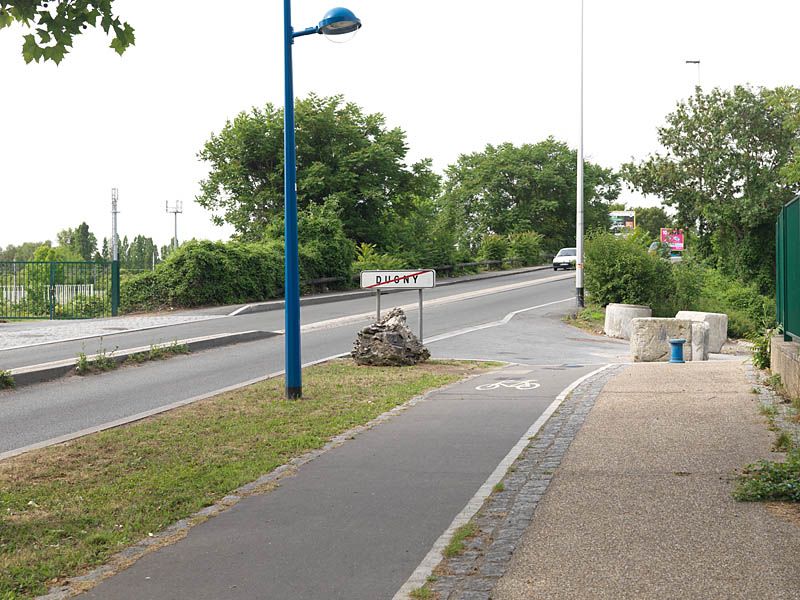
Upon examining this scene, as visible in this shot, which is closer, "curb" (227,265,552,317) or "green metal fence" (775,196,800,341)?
"green metal fence" (775,196,800,341)

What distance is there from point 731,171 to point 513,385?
96.4 feet

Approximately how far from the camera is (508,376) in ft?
47.6

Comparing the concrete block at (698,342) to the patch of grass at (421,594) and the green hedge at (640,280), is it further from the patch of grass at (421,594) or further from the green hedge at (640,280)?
the patch of grass at (421,594)

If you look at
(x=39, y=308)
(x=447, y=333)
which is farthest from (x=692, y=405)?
(x=39, y=308)

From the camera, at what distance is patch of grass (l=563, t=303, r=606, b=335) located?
84.3ft

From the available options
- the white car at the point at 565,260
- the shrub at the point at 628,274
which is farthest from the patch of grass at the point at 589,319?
the white car at the point at 565,260

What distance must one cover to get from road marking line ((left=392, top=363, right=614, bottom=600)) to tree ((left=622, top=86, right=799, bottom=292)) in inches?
1231

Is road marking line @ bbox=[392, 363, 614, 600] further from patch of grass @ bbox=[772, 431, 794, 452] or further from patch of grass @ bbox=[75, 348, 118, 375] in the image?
patch of grass @ bbox=[75, 348, 118, 375]

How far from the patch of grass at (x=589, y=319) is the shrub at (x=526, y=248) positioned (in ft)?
106

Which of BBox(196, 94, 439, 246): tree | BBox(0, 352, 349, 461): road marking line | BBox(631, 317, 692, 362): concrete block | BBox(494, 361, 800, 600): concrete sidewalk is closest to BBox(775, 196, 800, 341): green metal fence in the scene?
BBox(494, 361, 800, 600): concrete sidewalk

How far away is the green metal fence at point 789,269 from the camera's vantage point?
10.3m

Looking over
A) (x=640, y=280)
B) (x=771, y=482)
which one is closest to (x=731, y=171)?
(x=640, y=280)

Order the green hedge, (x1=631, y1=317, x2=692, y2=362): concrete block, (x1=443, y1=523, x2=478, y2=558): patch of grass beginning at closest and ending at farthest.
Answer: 1. (x1=443, y1=523, x2=478, y2=558): patch of grass
2. (x1=631, y1=317, x2=692, y2=362): concrete block
3. the green hedge

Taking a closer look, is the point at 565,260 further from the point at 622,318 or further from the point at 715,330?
the point at 715,330
